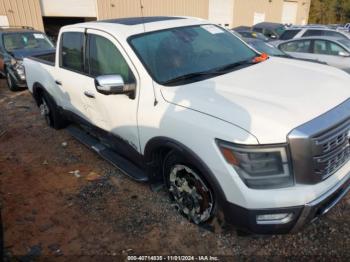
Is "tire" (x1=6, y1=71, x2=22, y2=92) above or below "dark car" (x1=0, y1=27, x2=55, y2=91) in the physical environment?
below

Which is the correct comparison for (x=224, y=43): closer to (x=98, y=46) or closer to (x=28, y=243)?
(x=98, y=46)

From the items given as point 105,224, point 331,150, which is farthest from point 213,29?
point 105,224

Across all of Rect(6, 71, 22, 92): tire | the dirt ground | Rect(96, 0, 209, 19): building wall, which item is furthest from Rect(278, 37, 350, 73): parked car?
Rect(96, 0, 209, 19): building wall

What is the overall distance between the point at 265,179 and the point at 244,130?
1.24 ft

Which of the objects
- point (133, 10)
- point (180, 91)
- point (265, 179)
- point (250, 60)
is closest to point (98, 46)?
point (180, 91)

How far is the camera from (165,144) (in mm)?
2736

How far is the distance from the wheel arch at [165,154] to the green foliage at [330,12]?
4785 centimetres

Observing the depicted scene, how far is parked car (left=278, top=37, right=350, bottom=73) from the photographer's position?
7.69 m

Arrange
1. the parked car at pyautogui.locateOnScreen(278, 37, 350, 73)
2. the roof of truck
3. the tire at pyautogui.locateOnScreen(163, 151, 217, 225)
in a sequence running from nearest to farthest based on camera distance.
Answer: the tire at pyautogui.locateOnScreen(163, 151, 217, 225) → the roof of truck → the parked car at pyautogui.locateOnScreen(278, 37, 350, 73)

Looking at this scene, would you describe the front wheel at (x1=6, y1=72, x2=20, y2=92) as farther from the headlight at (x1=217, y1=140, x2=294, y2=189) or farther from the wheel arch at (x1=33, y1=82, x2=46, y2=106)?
the headlight at (x1=217, y1=140, x2=294, y2=189)

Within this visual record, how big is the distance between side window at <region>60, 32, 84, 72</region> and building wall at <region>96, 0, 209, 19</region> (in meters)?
16.0

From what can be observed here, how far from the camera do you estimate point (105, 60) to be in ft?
11.4

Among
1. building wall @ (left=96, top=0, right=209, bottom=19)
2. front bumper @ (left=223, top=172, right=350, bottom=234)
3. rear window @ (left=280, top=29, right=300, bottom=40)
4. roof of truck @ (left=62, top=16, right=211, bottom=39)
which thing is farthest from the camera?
building wall @ (left=96, top=0, right=209, bottom=19)

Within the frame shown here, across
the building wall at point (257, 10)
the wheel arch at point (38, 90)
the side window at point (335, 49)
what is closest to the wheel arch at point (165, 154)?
the wheel arch at point (38, 90)
